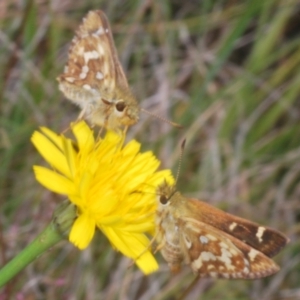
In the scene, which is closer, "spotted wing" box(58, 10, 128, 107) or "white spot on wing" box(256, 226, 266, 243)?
"white spot on wing" box(256, 226, 266, 243)

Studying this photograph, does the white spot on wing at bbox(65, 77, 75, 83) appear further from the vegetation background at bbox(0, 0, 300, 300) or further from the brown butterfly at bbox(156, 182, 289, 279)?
the vegetation background at bbox(0, 0, 300, 300)

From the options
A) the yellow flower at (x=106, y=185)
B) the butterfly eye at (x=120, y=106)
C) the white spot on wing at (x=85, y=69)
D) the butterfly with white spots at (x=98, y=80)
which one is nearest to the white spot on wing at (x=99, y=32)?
the butterfly with white spots at (x=98, y=80)

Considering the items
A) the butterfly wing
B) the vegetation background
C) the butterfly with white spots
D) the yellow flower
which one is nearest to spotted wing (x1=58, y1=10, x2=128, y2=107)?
the butterfly with white spots

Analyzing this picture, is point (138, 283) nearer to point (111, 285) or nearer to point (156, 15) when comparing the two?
point (111, 285)

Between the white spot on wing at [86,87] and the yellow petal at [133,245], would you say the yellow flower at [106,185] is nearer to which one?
the yellow petal at [133,245]

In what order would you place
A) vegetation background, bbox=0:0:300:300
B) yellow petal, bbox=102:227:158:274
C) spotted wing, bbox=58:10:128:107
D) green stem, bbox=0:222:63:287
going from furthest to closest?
vegetation background, bbox=0:0:300:300 → spotted wing, bbox=58:10:128:107 → yellow petal, bbox=102:227:158:274 → green stem, bbox=0:222:63:287

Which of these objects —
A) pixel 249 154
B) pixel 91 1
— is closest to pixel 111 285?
pixel 249 154
